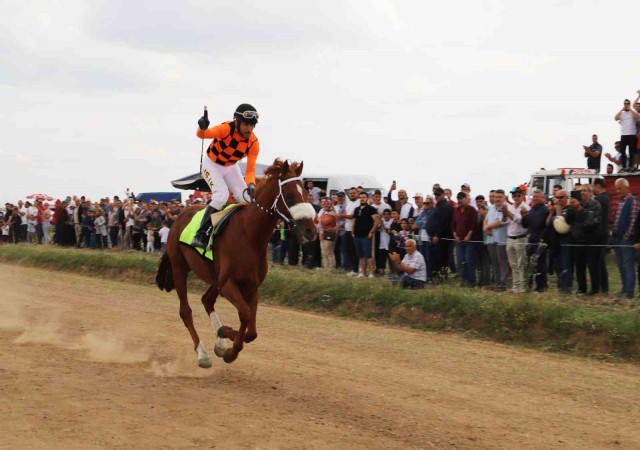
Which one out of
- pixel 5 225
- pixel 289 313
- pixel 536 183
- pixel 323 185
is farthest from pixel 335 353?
pixel 5 225

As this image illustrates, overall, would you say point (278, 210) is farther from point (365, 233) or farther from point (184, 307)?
point (365, 233)

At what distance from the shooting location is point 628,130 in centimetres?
1872

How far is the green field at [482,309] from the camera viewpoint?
1177 centimetres

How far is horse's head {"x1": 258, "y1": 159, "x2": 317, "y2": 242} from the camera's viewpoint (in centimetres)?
868

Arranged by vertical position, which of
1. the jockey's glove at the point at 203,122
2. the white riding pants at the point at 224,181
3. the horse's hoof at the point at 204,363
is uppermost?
the jockey's glove at the point at 203,122

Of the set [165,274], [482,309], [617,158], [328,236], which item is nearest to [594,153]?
[617,158]

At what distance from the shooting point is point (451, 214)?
16422 mm

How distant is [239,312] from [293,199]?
1415 mm

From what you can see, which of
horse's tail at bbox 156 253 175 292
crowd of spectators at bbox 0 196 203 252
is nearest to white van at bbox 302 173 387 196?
crowd of spectators at bbox 0 196 203 252

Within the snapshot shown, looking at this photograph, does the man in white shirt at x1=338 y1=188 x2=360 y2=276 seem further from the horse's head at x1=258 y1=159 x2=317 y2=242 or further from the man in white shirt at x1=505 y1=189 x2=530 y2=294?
the horse's head at x1=258 y1=159 x2=317 y2=242

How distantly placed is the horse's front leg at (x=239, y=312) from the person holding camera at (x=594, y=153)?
15.5 metres

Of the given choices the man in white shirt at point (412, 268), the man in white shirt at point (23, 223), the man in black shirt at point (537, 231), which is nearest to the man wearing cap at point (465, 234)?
the man in white shirt at point (412, 268)

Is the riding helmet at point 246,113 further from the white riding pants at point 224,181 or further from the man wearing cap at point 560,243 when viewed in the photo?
the man wearing cap at point 560,243

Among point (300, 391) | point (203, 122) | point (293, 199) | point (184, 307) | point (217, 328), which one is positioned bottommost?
point (300, 391)
